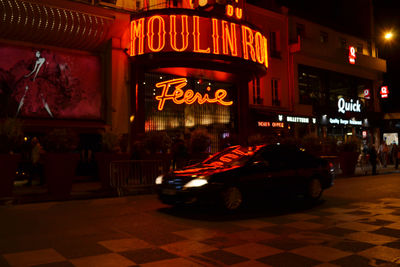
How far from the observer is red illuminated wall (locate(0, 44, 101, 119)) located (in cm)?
1510

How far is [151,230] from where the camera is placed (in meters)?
6.92

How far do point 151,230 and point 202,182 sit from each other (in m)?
1.63

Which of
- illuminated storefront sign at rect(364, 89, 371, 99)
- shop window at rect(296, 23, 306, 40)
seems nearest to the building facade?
shop window at rect(296, 23, 306, 40)

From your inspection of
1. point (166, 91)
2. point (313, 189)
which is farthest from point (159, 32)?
point (313, 189)

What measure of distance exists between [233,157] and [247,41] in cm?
1061

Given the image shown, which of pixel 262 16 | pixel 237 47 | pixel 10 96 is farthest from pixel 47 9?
pixel 262 16

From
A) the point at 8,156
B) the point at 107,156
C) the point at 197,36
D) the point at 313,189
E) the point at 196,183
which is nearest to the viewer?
the point at 196,183

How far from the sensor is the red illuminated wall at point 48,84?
15102 mm

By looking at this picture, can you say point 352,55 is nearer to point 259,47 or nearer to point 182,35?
point 259,47

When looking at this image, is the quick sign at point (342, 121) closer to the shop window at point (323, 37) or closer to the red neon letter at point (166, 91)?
the shop window at point (323, 37)

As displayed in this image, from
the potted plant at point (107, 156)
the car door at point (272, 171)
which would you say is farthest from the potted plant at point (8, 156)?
the car door at point (272, 171)

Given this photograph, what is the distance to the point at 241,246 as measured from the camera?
5.82m

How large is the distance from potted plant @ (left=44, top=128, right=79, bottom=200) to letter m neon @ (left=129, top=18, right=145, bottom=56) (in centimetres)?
634

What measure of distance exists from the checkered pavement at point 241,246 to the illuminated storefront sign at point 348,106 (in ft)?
77.6
